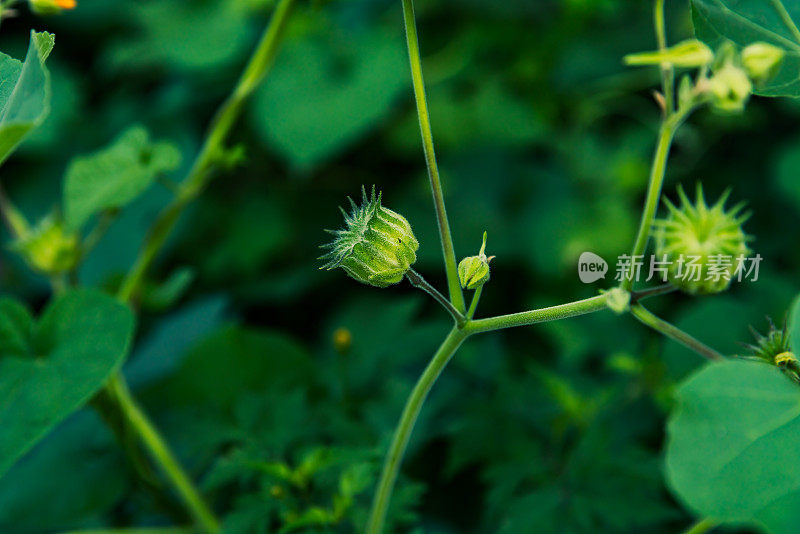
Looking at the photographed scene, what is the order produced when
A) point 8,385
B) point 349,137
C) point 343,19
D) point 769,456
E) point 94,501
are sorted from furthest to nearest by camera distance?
point 343,19 → point 349,137 → point 94,501 → point 8,385 → point 769,456

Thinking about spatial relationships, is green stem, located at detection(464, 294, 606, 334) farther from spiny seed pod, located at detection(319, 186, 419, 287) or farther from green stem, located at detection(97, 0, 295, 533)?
green stem, located at detection(97, 0, 295, 533)

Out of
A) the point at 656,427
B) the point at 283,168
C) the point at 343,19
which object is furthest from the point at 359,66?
the point at 656,427

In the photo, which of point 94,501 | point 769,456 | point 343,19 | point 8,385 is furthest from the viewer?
point 343,19

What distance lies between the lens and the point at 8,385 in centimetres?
61

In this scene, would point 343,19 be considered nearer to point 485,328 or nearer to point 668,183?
point 668,183

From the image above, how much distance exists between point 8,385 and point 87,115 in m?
0.99

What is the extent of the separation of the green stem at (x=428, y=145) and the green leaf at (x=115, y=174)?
0.34m

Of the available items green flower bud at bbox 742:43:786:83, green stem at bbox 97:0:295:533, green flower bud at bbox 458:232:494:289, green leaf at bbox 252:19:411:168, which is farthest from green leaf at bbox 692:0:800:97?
green leaf at bbox 252:19:411:168

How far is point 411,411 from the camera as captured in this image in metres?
0.50

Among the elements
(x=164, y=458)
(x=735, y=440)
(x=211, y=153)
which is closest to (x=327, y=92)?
(x=211, y=153)

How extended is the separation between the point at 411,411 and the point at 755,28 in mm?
336

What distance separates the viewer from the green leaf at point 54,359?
0.57 m

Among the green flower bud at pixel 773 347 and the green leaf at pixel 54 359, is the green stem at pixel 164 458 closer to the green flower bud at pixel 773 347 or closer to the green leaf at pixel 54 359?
the green leaf at pixel 54 359

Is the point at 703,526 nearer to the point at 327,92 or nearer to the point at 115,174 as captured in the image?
the point at 115,174
